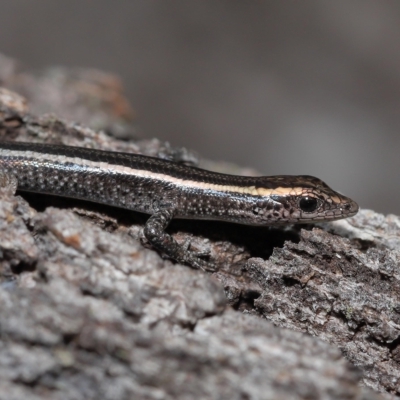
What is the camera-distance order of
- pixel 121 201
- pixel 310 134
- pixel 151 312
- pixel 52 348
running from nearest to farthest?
pixel 52 348 < pixel 151 312 < pixel 121 201 < pixel 310 134

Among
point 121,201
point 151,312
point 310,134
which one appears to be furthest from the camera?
point 310,134

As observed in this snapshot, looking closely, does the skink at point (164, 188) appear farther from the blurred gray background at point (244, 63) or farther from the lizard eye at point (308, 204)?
the blurred gray background at point (244, 63)

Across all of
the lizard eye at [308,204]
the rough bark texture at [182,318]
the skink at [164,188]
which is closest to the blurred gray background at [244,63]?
the skink at [164,188]

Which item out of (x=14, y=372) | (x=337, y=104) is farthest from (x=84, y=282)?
(x=337, y=104)

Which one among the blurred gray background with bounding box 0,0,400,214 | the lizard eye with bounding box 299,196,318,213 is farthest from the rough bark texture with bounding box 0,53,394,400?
the blurred gray background with bounding box 0,0,400,214

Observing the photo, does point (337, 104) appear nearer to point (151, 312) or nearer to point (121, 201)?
point (121, 201)

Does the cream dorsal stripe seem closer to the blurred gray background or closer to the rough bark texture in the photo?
the rough bark texture
